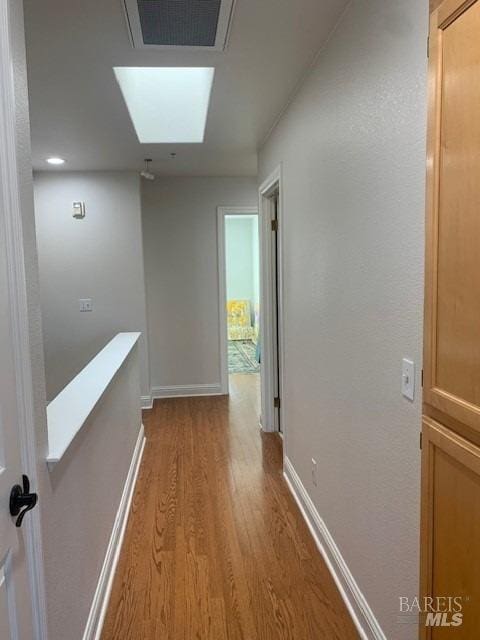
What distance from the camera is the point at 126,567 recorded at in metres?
2.28

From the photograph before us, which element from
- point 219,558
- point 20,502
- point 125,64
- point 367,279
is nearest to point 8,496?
point 20,502

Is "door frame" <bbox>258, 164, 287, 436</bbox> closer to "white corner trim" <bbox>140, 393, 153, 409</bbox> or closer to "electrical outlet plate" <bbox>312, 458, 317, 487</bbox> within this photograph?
"electrical outlet plate" <bbox>312, 458, 317, 487</bbox>

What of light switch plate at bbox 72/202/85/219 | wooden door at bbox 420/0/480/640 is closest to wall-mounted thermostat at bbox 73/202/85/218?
light switch plate at bbox 72/202/85/219

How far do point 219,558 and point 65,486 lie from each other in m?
1.15

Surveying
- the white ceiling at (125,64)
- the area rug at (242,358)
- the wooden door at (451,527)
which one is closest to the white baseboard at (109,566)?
the wooden door at (451,527)

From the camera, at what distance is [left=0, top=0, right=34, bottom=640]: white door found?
1.01 meters

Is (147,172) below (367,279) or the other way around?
the other way around

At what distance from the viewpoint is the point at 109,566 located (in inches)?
85.8

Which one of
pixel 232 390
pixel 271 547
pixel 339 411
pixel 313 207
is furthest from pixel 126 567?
pixel 232 390

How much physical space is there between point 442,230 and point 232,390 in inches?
182

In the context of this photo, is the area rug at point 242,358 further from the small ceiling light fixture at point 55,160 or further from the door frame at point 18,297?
the door frame at point 18,297

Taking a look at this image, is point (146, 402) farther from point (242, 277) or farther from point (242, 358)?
point (242, 277)

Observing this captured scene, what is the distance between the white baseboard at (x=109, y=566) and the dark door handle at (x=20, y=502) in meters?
0.94

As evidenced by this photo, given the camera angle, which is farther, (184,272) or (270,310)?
(184,272)
